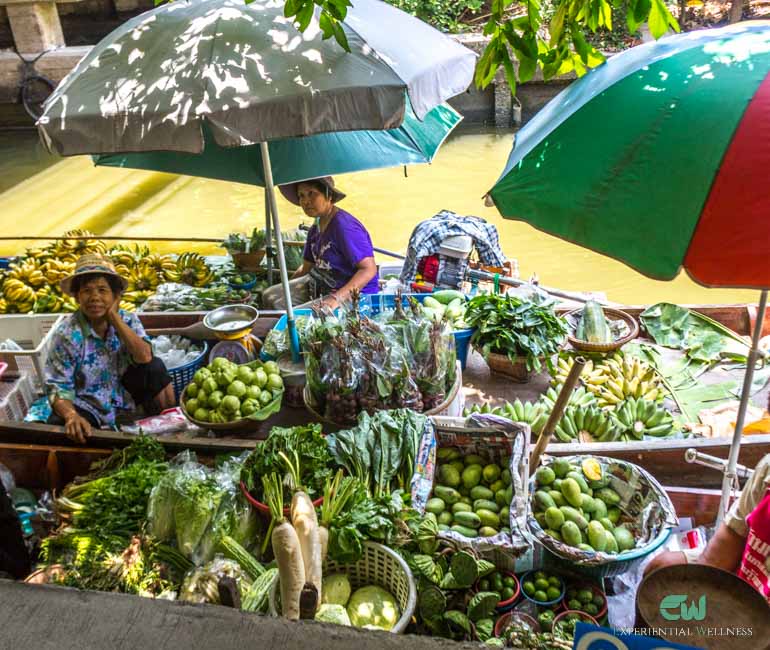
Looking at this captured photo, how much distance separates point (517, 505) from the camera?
2553 millimetres

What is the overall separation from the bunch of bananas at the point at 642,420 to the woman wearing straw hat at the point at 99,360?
277cm

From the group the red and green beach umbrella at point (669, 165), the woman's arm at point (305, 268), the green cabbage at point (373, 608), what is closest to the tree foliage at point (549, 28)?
the red and green beach umbrella at point (669, 165)

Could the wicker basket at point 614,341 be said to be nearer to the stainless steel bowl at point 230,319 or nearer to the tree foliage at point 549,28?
the tree foliage at point 549,28

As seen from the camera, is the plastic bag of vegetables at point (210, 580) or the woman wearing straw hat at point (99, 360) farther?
the woman wearing straw hat at point (99, 360)

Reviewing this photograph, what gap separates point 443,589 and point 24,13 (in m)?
14.7

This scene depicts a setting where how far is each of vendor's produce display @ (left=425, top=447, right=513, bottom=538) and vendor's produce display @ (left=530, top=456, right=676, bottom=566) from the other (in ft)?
0.45

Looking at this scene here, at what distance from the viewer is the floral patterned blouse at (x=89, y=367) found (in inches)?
144

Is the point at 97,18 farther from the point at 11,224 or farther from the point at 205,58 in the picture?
the point at 205,58

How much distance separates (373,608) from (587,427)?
73.4 inches

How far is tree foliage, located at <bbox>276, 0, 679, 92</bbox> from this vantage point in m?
2.21

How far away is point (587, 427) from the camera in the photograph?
3.68 meters

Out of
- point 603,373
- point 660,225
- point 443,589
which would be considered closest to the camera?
point 660,225

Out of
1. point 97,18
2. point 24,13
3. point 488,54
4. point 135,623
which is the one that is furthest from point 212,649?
point 97,18

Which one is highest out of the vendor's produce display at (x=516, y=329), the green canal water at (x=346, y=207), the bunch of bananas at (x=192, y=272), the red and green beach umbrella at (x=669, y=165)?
the red and green beach umbrella at (x=669, y=165)
